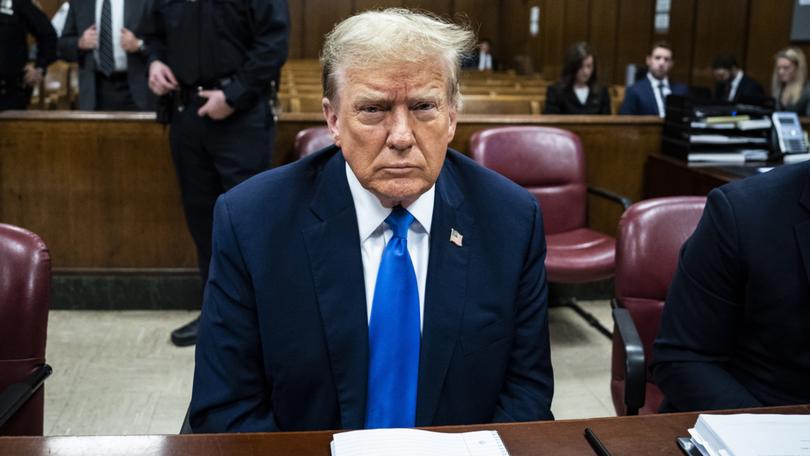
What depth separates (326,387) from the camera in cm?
152

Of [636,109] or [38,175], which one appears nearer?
[38,175]

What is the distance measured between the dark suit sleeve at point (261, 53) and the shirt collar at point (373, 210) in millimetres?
2005

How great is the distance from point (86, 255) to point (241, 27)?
1.52 metres

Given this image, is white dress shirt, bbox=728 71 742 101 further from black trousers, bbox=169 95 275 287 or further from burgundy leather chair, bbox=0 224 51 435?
burgundy leather chair, bbox=0 224 51 435

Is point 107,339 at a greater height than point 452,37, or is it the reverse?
point 452,37

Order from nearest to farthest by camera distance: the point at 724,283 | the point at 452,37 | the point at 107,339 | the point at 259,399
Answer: the point at 452,37 < the point at 259,399 < the point at 724,283 < the point at 107,339

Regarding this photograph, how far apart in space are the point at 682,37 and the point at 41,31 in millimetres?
6908

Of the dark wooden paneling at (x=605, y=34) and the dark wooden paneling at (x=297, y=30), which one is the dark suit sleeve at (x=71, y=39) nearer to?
the dark wooden paneling at (x=605, y=34)

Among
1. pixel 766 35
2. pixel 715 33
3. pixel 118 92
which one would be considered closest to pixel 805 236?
pixel 118 92

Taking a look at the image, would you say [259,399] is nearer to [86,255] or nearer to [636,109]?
[86,255]

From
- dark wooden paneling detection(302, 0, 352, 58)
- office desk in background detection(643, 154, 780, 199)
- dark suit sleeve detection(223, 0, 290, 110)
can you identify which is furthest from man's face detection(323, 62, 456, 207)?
dark wooden paneling detection(302, 0, 352, 58)

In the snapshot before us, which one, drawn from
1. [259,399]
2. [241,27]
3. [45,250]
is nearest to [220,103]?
[241,27]

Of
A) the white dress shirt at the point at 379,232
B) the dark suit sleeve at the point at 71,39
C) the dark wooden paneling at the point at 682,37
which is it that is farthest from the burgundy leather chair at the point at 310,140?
the dark wooden paneling at the point at 682,37

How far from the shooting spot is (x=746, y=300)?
1.71 metres
